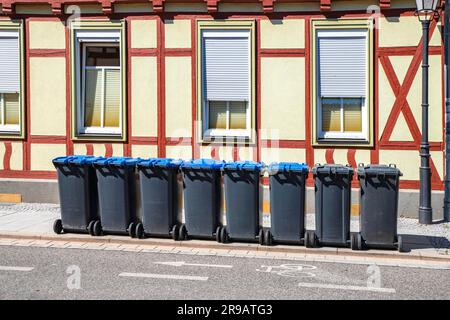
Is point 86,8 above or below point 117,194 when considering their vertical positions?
above

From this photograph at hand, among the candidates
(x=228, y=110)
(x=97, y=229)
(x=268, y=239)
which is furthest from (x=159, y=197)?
(x=228, y=110)

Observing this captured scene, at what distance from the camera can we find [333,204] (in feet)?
28.3

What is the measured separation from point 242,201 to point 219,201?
46cm

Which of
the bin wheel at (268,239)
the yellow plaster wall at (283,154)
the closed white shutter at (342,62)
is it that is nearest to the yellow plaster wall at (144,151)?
the yellow plaster wall at (283,154)

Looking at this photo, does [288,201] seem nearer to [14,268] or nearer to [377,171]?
[377,171]

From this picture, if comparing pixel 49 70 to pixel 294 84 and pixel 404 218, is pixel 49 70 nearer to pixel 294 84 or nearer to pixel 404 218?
pixel 294 84

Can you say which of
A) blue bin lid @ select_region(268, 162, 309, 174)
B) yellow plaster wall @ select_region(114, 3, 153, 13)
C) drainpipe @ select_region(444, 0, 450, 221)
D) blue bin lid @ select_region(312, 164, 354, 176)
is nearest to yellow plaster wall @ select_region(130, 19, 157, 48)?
yellow plaster wall @ select_region(114, 3, 153, 13)

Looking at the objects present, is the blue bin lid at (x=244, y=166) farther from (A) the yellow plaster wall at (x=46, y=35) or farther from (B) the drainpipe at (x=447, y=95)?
(A) the yellow plaster wall at (x=46, y=35)

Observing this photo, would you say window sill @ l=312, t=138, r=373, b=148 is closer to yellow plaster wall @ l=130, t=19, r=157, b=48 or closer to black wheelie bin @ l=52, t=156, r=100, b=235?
yellow plaster wall @ l=130, t=19, r=157, b=48

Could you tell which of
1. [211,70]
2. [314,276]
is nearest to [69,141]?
[211,70]

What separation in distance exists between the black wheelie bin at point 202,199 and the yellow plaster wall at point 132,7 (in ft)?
15.6

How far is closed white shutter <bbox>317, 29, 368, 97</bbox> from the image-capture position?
11.6m

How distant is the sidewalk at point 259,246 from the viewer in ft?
27.2

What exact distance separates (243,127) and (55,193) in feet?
14.8
